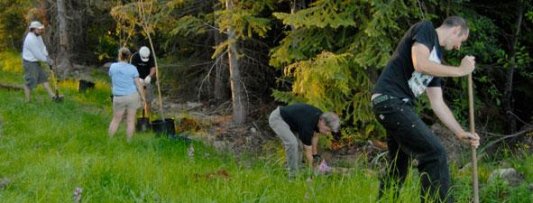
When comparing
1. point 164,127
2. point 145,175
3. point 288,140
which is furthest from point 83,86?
point 145,175

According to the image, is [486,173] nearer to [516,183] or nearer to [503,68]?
[516,183]

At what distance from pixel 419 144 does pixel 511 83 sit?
6472 mm

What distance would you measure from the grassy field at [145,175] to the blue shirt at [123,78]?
2.24 ft

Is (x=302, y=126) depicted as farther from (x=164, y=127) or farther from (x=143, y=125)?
(x=143, y=125)

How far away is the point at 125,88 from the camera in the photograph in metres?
7.71

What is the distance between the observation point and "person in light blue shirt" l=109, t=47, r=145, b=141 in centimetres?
766

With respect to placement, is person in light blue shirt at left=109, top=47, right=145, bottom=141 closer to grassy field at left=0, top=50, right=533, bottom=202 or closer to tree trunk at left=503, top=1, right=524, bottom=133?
grassy field at left=0, top=50, right=533, bottom=202

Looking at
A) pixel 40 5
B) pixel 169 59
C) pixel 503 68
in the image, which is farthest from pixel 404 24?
pixel 40 5

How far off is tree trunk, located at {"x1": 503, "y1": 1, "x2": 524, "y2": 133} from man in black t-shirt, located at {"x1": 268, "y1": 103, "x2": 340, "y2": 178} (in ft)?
14.9

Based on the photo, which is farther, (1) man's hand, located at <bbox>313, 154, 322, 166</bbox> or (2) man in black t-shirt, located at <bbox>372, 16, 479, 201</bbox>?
(1) man's hand, located at <bbox>313, 154, 322, 166</bbox>

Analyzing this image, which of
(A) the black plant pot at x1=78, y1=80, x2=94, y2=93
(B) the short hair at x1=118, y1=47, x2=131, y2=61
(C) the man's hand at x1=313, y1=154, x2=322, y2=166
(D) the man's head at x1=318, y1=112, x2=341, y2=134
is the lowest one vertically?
(A) the black plant pot at x1=78, y1=80, x2=94, y2=93

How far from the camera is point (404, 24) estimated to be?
28.6 feet

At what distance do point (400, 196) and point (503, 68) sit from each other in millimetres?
6689

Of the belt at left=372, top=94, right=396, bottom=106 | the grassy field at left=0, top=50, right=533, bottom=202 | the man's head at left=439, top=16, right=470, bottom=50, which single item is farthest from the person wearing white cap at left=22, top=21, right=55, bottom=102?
the man's head at left=439, top=16, right=470, bottom=50
